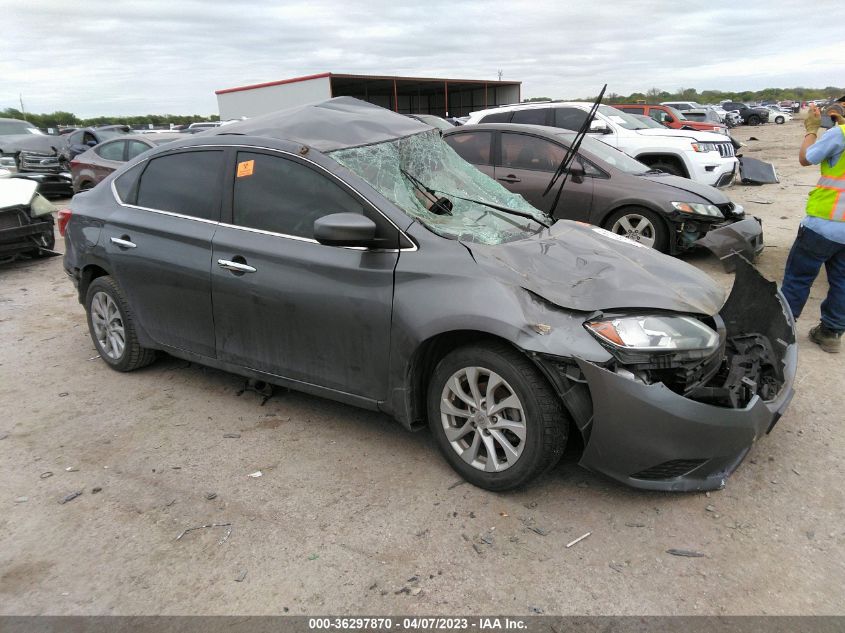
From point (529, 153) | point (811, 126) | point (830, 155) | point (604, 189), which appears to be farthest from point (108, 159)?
point (830, 155)

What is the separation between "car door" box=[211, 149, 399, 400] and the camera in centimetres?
323

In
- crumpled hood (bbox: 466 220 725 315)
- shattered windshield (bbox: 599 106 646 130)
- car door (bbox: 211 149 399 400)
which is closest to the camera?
crumpled hood (bbox: 466 220 725 315)

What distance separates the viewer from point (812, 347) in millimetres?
4789

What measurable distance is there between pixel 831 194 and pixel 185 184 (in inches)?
181

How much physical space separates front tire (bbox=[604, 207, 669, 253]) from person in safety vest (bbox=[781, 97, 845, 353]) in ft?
7.56

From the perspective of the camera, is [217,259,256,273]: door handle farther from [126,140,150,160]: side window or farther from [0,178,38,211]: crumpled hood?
[126,140,150,160]: side window

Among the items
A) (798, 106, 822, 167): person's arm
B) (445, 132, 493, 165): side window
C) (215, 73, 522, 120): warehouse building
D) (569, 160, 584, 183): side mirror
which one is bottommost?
(569, 160, 584, 183): side mirror

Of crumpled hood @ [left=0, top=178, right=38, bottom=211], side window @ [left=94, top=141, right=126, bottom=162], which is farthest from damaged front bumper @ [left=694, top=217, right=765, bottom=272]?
side window @ [left=94, top=141, right=126, bottom=162]

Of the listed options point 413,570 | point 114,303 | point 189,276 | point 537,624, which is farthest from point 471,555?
point 114,303

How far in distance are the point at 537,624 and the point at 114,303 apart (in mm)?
3716

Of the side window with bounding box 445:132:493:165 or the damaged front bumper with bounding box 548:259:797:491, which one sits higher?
the side window with bounding box 445:132:493:165

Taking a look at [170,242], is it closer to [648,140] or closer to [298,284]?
[298,284]

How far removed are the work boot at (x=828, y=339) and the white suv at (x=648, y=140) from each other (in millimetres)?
6485

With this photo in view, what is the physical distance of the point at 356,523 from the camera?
9.56ft
